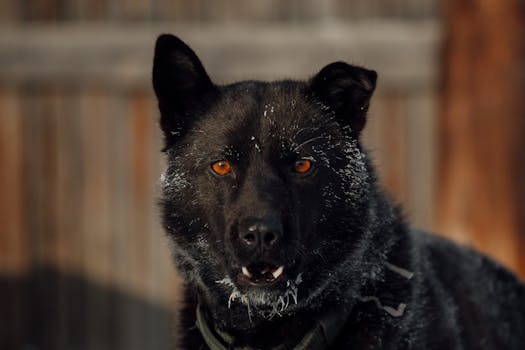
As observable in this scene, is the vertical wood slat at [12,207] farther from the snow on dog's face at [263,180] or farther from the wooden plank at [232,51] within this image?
the snow on dog's face at [263,180]

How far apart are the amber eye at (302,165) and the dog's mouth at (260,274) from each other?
38 centimetres

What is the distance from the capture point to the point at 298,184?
342 cm

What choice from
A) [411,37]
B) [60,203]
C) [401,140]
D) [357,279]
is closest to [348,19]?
[411,37]

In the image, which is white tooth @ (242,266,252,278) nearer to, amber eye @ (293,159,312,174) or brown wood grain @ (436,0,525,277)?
amber eye @ (293,159,312,174)

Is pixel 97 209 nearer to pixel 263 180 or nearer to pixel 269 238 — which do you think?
pixel 263 180

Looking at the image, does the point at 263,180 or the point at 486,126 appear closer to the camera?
the point at 263,180

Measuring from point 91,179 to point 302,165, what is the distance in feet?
13.4

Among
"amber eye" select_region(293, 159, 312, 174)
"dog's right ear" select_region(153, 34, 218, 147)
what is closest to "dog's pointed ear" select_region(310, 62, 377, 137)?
"amber eye" select_region(293, 159, 312, 174)

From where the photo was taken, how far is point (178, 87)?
3.74 m

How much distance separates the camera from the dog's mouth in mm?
3314

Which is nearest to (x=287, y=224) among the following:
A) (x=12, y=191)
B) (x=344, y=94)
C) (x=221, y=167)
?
(x=221, y=167)

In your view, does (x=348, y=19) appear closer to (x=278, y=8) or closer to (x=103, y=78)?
(x=278, y=8)

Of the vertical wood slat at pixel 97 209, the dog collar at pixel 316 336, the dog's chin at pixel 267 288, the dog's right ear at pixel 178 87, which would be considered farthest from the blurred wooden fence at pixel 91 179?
the dog's chin at pixel 267 288

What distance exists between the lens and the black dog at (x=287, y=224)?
3.35 meters
